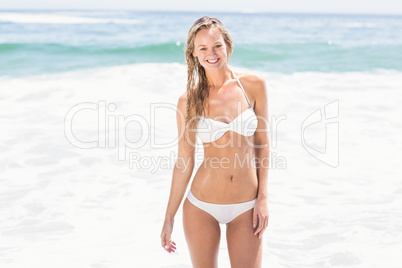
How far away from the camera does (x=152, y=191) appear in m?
5.40

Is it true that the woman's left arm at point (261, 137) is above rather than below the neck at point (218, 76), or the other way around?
below

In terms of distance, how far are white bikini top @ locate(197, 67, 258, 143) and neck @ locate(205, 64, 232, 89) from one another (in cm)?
27

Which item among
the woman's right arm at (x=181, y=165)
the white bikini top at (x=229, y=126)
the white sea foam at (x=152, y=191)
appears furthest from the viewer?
the white sea foam at (x=152, y=191)

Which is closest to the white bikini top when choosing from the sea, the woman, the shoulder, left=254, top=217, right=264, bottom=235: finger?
the woman

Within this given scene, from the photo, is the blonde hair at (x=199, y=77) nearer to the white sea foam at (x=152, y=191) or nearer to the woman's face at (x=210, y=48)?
the woman's face at (x=210, y=48)

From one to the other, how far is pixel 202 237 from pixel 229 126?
66cm

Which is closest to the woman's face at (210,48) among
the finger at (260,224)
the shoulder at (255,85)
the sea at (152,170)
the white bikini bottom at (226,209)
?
the shoulder at (255,85)

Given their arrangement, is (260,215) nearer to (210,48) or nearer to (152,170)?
(210,48)

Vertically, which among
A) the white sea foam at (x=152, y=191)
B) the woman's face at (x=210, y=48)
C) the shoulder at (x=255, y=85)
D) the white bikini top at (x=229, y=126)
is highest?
the woman's face at (x=210, y=48)

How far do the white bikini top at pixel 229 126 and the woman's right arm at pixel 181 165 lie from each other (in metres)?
0.09

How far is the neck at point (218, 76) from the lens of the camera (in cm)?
262

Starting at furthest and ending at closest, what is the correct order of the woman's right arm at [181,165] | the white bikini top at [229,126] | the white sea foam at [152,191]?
1. the white sea foam at [152,191]
2. the woman's right arm at [181,165]
3. the white bikini top at [229,126]

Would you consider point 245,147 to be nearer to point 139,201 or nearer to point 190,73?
point 190,73

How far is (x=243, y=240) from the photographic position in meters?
2.48
